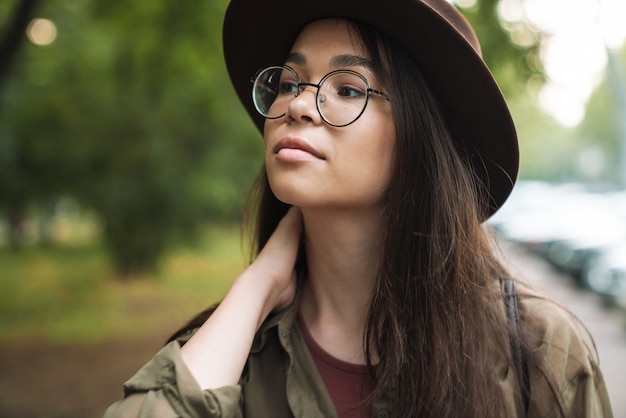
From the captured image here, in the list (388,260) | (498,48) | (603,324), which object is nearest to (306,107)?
(388,260)

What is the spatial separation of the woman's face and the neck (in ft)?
0.47

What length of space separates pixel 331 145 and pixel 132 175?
1108cm

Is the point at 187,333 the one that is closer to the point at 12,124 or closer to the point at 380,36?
the point at 380,36

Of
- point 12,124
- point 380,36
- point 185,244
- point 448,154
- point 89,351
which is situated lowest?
point 89,351

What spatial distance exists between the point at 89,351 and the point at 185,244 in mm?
7723

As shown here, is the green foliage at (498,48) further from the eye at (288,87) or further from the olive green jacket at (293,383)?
the olive green jacket at (293,383)

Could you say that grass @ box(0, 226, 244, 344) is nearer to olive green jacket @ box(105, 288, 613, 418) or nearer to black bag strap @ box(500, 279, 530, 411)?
olive green jacket @ box(105, 288, 613, 418)

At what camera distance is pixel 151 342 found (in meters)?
10.4

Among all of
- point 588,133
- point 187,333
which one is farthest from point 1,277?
point 588,133

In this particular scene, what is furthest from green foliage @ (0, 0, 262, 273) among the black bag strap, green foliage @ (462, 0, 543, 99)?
the black bag strap

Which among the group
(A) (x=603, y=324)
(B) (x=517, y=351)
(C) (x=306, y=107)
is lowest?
(A) (x=603, y=324)

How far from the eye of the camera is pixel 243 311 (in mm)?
1932

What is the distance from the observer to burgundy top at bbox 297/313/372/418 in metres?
1.93

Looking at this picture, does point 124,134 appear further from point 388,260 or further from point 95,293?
point 388,260
